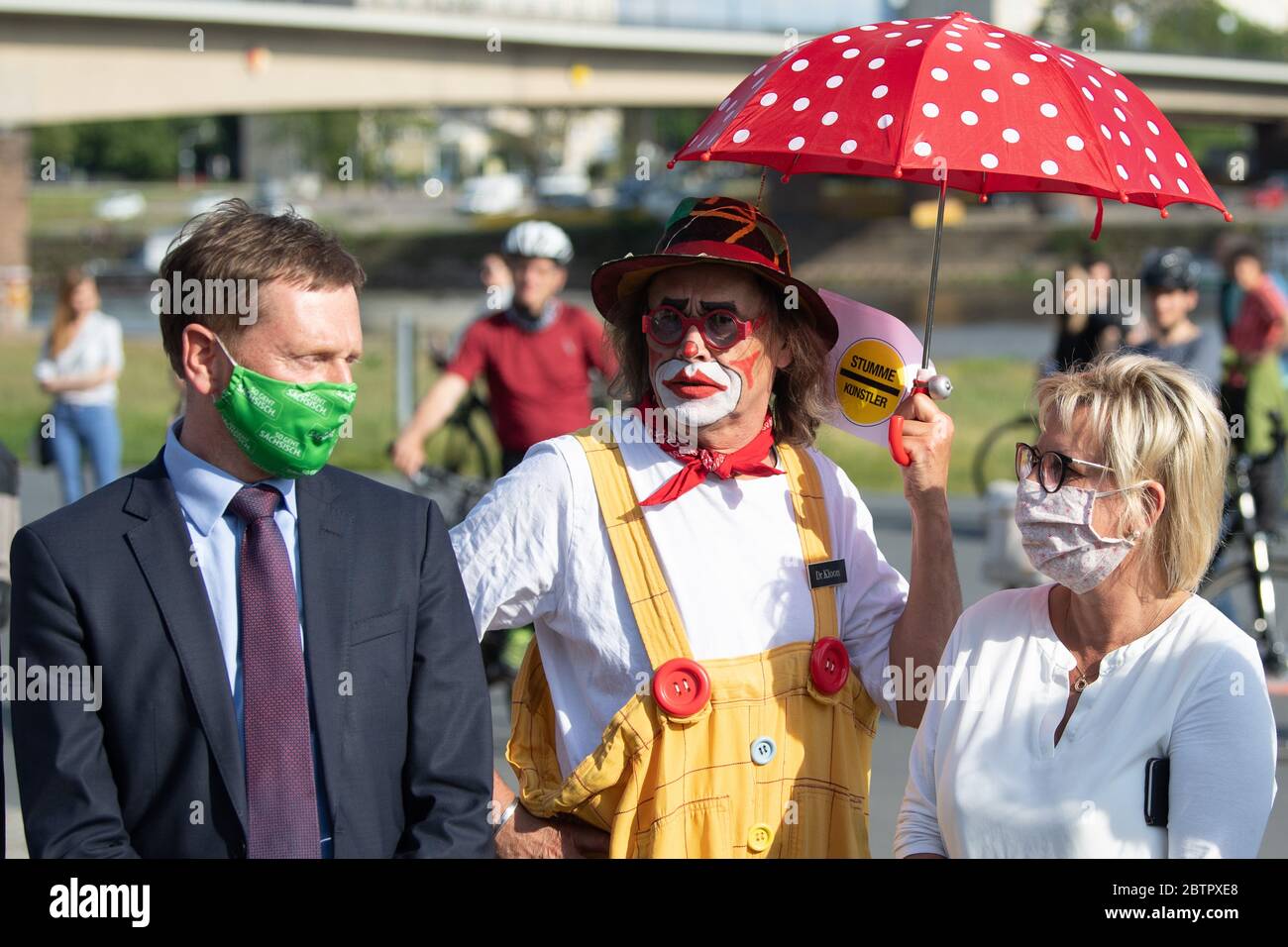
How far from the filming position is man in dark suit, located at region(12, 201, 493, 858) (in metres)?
2.38

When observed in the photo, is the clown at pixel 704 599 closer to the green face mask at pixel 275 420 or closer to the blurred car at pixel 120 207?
the green face mask at pixel 275 420

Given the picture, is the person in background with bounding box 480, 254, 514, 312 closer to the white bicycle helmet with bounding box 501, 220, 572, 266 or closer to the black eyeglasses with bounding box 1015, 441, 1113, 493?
the white bicycle helmet with bounding box 501, 220, 572, 266

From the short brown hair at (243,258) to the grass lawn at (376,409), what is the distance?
1033 centimetres

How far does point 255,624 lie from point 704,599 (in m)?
0.85

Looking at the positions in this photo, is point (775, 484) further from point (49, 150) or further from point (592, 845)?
point (49, 150)

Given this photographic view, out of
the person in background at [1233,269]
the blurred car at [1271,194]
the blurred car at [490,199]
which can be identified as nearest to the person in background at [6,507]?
the person in background at [1233,269]

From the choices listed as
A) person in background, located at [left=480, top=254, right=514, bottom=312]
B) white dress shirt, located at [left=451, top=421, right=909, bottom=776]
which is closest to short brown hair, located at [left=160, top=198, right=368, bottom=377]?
white dress shirt, located at [left=451, top=421, right=909, bottom=776]

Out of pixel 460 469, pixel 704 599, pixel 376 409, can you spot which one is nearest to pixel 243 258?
pixel 704 599

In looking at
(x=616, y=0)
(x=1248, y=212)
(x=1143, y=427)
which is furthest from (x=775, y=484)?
(x=1248, y=212)

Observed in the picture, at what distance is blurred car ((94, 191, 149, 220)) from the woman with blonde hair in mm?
66583

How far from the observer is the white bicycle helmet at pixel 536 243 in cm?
766

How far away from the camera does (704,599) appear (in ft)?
9.58

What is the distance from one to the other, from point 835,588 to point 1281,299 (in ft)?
23.1

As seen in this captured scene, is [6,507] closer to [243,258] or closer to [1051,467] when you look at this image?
[243,258]
